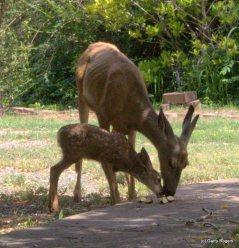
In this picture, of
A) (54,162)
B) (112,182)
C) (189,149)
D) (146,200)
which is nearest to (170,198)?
(146,200)

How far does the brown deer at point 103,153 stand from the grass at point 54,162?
0.55 metres

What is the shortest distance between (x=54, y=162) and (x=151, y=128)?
10.4 feet

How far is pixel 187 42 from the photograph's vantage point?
22359mm

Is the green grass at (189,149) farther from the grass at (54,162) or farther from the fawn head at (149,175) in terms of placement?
the fawn head at (149,175)

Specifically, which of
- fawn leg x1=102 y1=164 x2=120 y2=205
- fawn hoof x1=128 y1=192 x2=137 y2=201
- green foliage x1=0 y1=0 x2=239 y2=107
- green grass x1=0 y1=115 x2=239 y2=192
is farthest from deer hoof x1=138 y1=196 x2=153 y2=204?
green foliage x1=0 y1=0 x2=239 y2=107

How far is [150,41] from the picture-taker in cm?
2255

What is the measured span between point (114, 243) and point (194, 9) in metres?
15.3

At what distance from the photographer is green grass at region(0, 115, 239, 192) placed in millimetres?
11469

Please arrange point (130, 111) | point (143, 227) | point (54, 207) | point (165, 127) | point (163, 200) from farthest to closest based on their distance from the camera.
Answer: point (130, 111), point (165, 127), point (54, 207), point (163, 200), point (143, 227)

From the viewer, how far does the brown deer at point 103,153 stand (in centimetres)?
887

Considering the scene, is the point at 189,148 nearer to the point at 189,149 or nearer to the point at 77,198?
the point at 189,149

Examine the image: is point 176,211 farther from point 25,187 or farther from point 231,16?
point 231,16

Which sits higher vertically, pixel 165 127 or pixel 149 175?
pixel 165 127

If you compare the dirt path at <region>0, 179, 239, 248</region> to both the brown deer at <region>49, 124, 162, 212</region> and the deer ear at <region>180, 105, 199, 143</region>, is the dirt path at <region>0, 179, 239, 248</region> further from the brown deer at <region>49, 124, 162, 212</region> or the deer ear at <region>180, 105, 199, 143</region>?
the deer ear at <region>180, 105, 199, 143</region>
